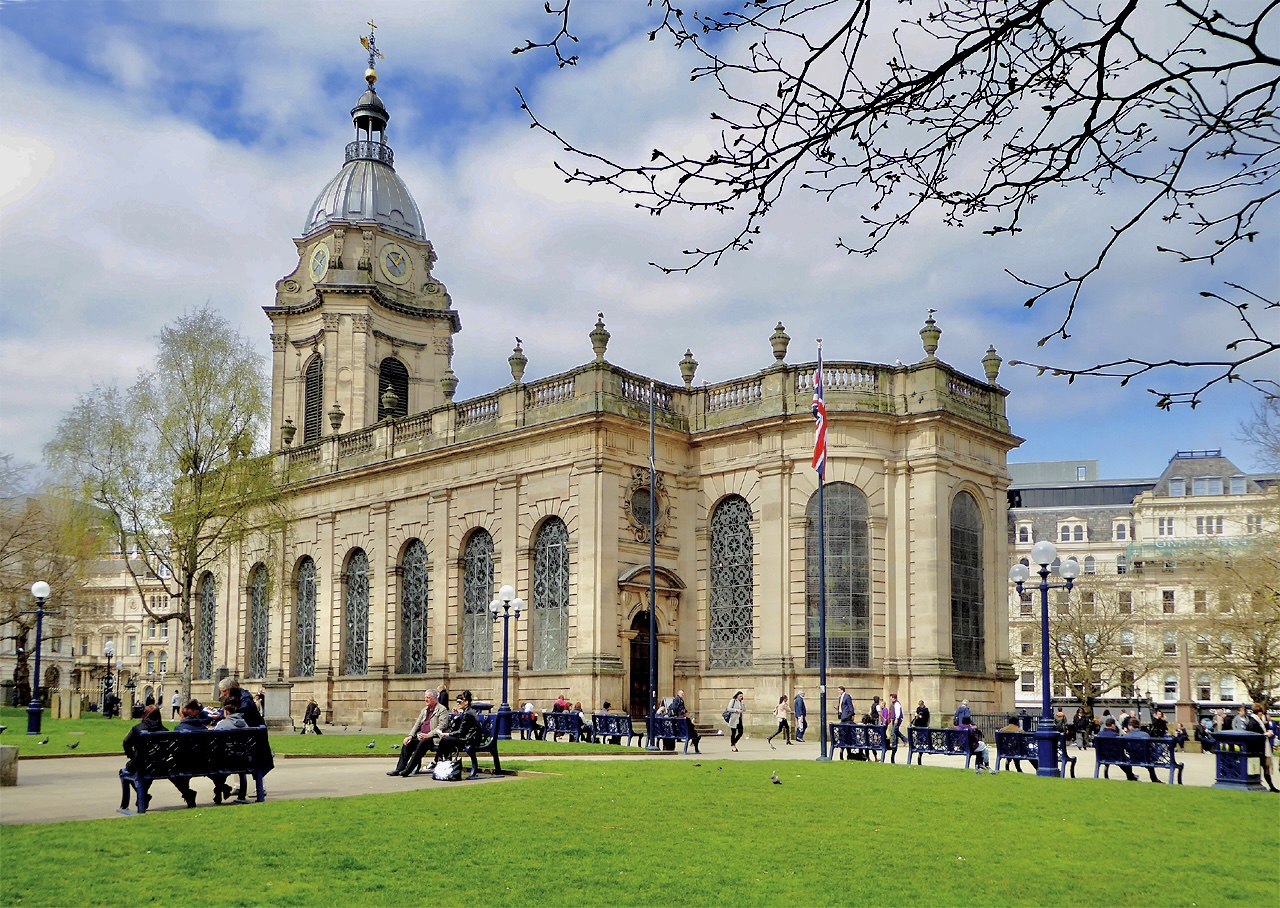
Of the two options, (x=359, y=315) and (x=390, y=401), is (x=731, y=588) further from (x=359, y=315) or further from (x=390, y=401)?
(x=359, y=315)

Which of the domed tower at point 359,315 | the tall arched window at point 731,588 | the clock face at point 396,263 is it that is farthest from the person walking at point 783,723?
the clock face at point 396,263

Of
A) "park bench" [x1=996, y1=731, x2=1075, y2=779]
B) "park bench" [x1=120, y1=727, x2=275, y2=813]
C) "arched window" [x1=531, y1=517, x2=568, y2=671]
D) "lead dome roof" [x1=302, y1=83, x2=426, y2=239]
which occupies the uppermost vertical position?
"lead dome roof" [x1=302, y1=83, x2=426, y2=239]

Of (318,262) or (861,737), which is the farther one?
(318,262)

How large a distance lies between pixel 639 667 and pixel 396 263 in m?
26.1

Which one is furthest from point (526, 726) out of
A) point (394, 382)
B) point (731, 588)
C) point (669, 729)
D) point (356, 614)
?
point (394, 382)

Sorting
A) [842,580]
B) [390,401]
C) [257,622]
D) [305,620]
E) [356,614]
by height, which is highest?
[390,401]

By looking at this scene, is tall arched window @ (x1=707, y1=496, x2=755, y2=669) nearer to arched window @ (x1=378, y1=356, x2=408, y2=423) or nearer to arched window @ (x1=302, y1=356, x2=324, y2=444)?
arched window @ (x1=378, y1=356, x2=408, y2=423)

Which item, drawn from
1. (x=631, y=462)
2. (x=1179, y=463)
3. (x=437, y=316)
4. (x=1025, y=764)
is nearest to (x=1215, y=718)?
(x=1025, y=764)

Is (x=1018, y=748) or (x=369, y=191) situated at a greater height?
(x=369, y=191)

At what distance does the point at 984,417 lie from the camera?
40500mm

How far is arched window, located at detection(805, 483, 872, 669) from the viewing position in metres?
37.0

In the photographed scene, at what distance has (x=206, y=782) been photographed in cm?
1839

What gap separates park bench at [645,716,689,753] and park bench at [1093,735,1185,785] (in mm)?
9699

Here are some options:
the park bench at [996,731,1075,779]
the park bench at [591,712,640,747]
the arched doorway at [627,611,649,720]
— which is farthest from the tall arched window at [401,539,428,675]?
the park bench at [996,731,1075,779]
